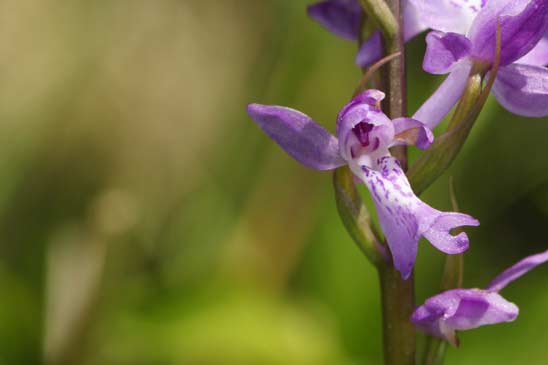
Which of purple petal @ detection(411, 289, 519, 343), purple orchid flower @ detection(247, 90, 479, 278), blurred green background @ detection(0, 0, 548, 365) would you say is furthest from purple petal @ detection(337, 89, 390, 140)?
blurred green background @ detection(0, 0, 548, 365)

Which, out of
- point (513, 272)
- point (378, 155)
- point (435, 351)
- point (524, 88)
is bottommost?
point (435, 351)

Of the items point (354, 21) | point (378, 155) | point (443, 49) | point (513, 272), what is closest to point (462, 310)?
point (513, 272)

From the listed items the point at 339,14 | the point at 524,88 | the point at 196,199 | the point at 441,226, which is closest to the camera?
the point at 441,226

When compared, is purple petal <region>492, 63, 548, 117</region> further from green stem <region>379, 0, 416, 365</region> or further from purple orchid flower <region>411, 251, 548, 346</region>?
purple orchid flower <region>411, 251, 548, 346</region>

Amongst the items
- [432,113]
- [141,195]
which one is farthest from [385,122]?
[141,195]

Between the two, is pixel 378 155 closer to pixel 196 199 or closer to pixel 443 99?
pixel 443 99

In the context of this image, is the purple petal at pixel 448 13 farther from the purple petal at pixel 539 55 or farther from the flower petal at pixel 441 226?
the flower petal at pixel 441 226

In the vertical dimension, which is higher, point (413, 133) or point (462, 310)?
point (413, 133)

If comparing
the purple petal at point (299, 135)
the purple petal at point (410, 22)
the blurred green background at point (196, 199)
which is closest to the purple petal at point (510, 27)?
the purple petal at point (410, 22)
